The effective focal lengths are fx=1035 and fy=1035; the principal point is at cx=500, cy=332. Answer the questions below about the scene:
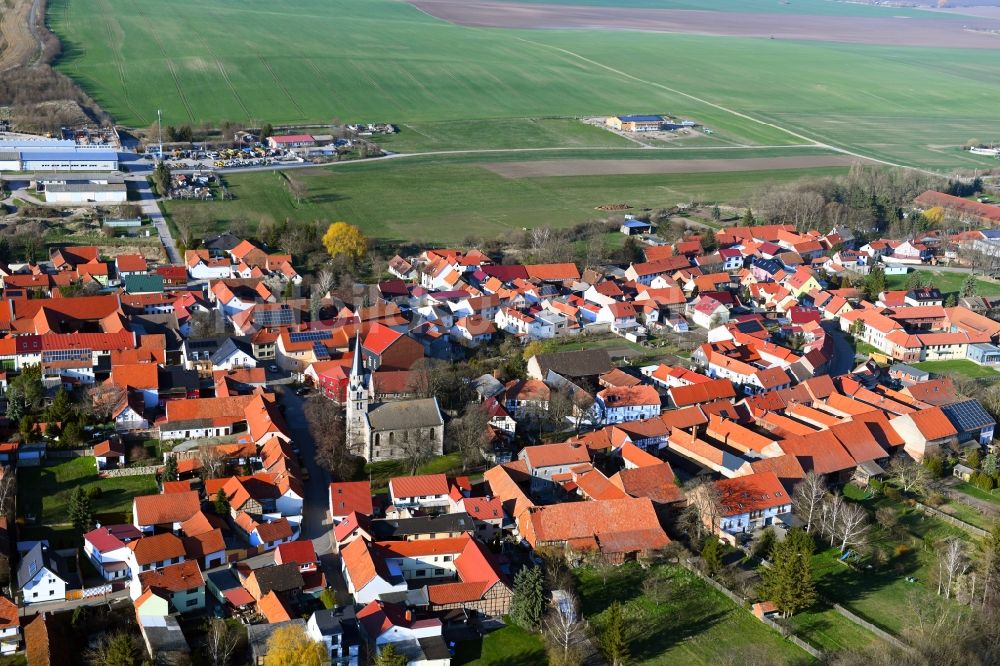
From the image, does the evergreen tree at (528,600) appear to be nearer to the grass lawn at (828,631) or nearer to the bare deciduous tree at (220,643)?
the grass lawn at (828,631)

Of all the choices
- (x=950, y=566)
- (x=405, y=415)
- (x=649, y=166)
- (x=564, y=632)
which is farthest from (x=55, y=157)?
(x=950, y=566)

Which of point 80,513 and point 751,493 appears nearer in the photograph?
point 80,513

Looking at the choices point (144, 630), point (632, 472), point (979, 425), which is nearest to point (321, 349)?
point (632, 472)

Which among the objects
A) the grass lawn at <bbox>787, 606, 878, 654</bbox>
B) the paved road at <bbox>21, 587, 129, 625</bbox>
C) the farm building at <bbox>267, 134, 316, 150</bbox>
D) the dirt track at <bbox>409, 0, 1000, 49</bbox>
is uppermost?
the dirt track at <bbox>409, 0, 1000, 49</bbox>

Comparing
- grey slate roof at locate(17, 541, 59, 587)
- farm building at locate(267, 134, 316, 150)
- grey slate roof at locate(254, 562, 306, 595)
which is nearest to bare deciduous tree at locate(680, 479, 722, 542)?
grey slate roof at locate(254, 562, 306, 595)

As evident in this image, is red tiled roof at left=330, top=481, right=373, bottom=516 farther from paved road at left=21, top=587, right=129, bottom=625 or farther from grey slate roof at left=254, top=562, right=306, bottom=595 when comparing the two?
paved road at left=21, top=587, right=129, bottom=625

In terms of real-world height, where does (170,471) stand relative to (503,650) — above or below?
above

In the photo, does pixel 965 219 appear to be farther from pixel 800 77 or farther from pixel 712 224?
pixel 800 77

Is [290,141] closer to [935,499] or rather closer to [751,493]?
[751,493]
